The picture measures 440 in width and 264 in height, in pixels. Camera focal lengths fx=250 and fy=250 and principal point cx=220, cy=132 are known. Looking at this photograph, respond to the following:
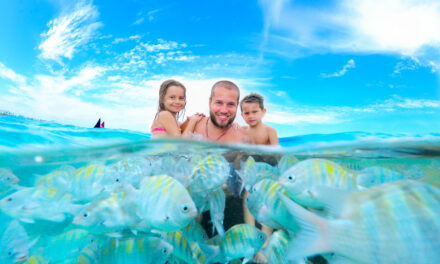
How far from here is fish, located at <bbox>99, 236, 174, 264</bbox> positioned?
3.22m

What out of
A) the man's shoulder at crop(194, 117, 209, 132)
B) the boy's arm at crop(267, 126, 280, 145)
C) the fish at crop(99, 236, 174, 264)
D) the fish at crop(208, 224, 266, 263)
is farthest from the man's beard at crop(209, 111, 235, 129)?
the fish at crop(99, 236, 174, 264)

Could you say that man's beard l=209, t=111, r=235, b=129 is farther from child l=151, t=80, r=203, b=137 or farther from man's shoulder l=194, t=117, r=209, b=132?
child l=151, t=80, r=203, b=137

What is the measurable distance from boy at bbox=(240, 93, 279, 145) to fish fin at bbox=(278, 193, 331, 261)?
6.20m

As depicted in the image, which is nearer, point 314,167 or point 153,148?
point 314,167

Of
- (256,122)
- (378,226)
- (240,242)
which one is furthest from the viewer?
(256,122)

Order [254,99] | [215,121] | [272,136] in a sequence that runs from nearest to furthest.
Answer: [215,121]
[272,136]
[254,99]

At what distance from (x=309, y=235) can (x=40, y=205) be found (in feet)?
15.4

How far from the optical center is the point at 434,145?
23.9ft

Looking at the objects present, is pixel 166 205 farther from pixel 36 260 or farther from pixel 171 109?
pixel 171 109

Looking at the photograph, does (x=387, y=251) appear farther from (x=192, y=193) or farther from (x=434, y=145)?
(x=434, y=145)

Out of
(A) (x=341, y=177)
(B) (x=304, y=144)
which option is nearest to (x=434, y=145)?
(B) (x=304, y=144)

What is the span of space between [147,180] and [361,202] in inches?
90.5

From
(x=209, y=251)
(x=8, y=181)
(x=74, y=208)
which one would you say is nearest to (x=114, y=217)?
(x=209, y=251)

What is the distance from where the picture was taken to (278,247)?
10.8ft
